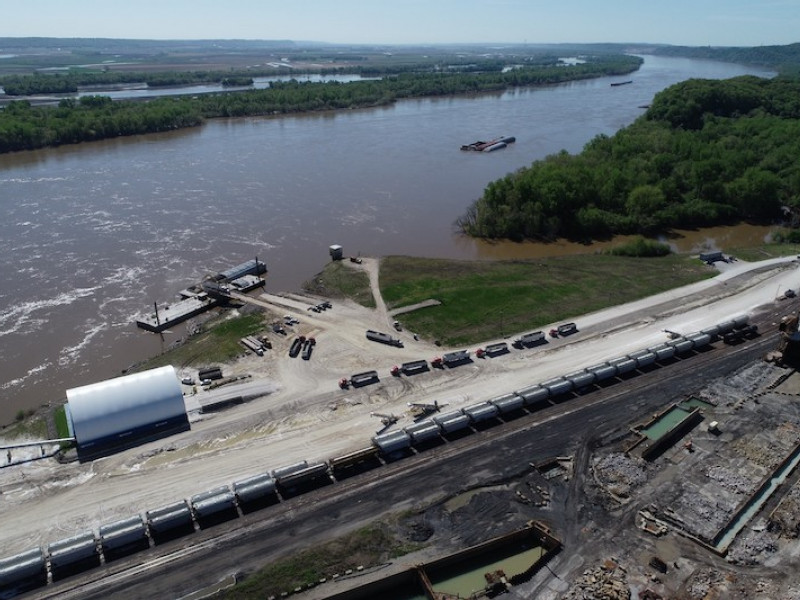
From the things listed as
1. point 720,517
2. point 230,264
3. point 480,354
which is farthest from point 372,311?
point 720,517

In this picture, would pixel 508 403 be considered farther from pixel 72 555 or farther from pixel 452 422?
pixel 72 555

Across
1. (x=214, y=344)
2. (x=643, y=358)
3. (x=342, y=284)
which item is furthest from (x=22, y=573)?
(x=643, y=358)

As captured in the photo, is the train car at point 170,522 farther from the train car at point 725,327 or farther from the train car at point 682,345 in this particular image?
the train car at point 725,327

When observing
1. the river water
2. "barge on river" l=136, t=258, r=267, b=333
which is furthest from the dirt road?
the river water

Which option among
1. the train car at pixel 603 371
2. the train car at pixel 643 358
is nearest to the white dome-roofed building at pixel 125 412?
the train car at pixel 603 371

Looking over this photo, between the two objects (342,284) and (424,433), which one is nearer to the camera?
(424,433)
